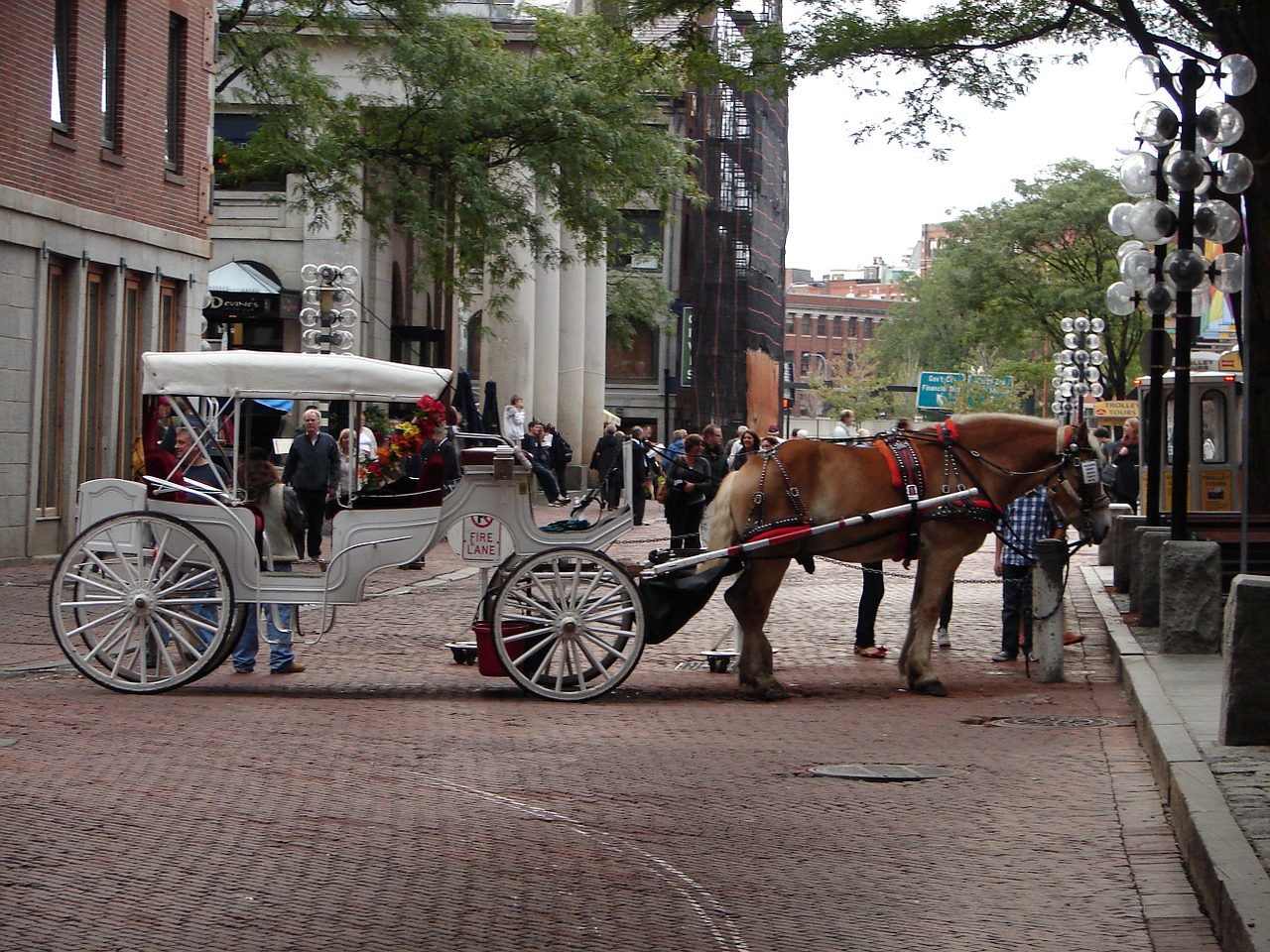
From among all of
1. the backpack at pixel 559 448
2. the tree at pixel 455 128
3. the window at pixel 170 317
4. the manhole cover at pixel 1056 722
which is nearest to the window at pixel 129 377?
the window at pixel 170 317

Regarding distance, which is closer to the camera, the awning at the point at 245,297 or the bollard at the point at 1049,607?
the bollard at the point at 1049,607

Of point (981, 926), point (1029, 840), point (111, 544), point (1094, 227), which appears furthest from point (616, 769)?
point (1094, 227)

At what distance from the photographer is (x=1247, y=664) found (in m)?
8.62

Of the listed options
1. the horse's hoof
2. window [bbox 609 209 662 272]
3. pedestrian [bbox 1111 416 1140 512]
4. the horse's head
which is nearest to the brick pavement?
the horse's hoof

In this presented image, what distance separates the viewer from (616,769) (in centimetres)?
905

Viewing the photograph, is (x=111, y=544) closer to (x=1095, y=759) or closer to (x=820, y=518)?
(x=820, y=518)

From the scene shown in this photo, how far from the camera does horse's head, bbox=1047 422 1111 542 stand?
42.6 ft

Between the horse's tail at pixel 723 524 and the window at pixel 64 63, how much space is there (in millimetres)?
13800

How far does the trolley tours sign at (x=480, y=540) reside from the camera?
1236 centimetres

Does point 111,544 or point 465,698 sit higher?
point 111,544

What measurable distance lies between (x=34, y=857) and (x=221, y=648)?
5079 mm

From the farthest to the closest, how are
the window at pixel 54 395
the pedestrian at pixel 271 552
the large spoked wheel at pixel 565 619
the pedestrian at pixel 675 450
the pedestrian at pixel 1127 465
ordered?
the pedestrian at pixel 1127 465 < the window at pixel 54 395 < the pedestrian at pixel 675 450 < the pedestrian at pixel 271 552 < the large spoked wheel at pixel 565 619

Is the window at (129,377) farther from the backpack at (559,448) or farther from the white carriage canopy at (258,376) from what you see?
the backpack at (559,448)

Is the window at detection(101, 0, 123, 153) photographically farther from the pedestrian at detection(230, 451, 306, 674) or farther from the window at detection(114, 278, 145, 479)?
the pedestrian at detection(230, 451, 306, 674)
